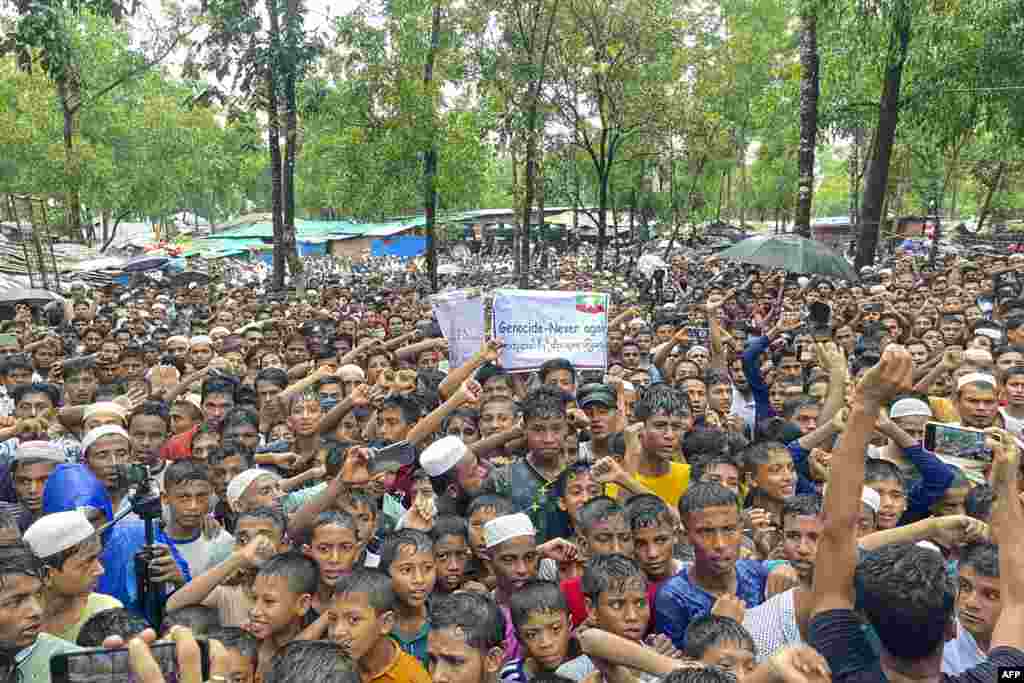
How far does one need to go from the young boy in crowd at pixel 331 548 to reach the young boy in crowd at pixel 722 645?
5.07 ft

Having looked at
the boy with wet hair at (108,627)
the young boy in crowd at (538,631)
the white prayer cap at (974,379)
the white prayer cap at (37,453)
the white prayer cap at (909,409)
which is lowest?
the young boy in crowd at (538,631)

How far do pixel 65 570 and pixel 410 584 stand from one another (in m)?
1.34

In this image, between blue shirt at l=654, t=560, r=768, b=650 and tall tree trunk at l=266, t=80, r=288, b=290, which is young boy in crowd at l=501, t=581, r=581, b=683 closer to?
blue shirt at l=654, t=560, r=768, b=650

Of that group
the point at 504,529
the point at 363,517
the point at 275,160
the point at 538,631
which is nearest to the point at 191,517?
the point at 363,517

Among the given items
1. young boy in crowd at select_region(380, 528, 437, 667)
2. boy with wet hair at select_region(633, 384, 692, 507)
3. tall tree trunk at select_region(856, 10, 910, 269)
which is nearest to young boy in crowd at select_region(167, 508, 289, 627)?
young boy in crowd at select_region(380, 528, 437, 667)

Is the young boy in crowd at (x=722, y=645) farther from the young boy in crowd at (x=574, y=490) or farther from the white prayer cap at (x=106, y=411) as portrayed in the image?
the white prayer cap at (x=106, y=411)

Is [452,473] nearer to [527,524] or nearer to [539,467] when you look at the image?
[539,467]

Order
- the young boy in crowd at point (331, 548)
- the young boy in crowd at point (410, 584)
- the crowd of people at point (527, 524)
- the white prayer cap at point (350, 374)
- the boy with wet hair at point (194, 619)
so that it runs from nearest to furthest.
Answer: the crowd of people at point (527, 524) → the boy with wet hair at point (194, 619) → the young boy in crowd at point (410, 584) → the young boy in crowd at point (331, 548) → the white prayer cap at point (350, 374)

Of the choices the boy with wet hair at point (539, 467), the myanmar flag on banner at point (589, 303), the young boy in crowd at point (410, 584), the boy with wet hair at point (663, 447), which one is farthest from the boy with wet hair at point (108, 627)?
the myanmar flag on banner at point (589, 303)

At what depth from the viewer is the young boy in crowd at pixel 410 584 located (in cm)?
357

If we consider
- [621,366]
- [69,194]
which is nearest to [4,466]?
[621,366]

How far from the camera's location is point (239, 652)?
308 centimetres

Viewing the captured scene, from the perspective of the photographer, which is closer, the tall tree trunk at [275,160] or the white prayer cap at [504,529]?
the white prayer cap at [504,529]

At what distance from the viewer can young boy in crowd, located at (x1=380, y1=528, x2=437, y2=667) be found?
11.7ft
